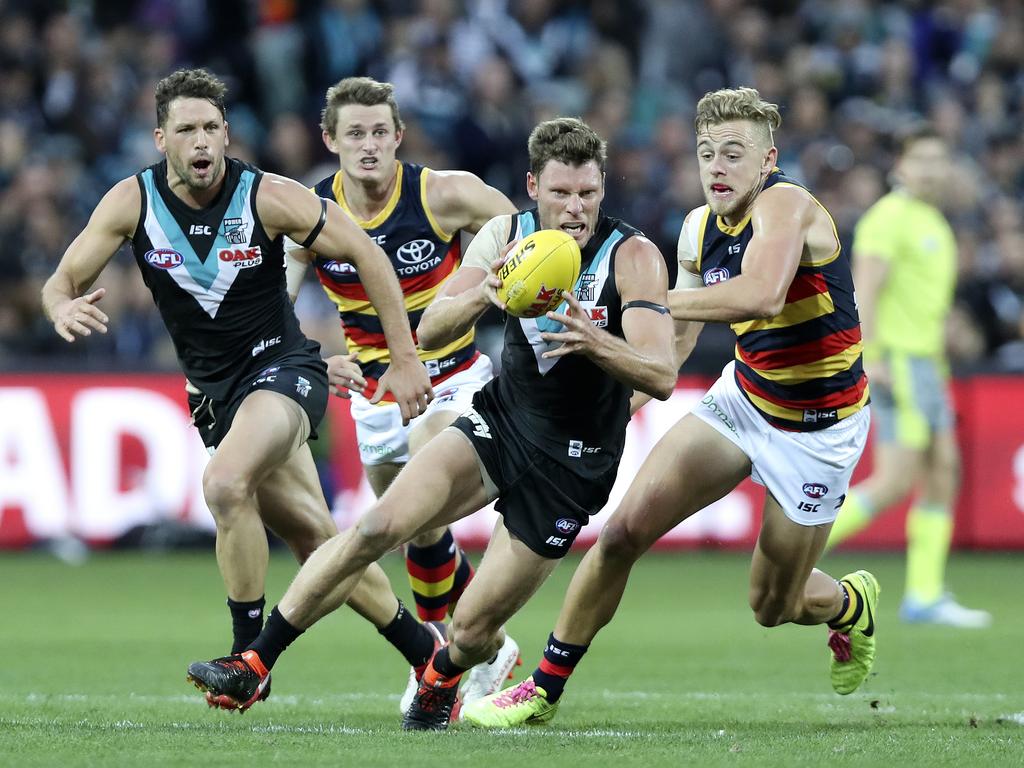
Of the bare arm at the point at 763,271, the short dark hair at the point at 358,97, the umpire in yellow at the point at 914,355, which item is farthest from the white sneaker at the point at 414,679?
the umpire in yellow at the point at 914,355

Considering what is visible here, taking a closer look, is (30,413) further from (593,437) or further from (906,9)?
(906,9)

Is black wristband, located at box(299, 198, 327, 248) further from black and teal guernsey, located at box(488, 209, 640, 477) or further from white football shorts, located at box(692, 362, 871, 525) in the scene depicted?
white football shorts, located at box(692, 362, 871, 525)

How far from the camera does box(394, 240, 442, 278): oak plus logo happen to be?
27.3ft

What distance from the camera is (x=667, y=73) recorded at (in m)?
17.9

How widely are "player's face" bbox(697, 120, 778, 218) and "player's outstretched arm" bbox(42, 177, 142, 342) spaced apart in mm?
2387

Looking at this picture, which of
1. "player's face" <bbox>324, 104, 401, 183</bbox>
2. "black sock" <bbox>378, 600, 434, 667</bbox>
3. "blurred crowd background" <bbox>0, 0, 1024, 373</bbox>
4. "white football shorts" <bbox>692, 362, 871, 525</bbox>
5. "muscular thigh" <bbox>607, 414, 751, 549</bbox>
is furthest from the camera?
"blurred crowd background" <bbox>0, 0, 1024, 373</bbox>

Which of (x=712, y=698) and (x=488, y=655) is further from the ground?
(x=488, y=655)

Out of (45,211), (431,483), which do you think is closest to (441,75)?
(45,211)

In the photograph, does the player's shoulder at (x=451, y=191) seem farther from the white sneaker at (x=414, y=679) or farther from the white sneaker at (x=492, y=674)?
the white sneaker at (x=492, y=674)

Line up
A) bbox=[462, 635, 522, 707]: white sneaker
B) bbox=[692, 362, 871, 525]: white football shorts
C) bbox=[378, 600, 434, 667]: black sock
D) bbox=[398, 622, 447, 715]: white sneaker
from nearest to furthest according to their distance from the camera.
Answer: bbox=[692, 362, 871, 525]: white football shorts, bbox=[398, 622, 447, 715]: white sneaker, bbox=[378, 600, 434, 667]: black sock, bbox=[462, 635, 522, 707]: white sneaker

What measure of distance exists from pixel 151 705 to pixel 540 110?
10.0m

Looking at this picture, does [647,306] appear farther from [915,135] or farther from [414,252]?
[915,135]

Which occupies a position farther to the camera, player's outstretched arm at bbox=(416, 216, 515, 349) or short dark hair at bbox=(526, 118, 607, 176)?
short dark hair at bbox=(526, 118, 607, 176)

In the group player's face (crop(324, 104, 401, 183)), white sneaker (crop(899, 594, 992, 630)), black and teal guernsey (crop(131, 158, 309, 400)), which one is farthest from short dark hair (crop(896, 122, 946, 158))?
black and teal guernsey (crop(131, 158, 309, 400))
